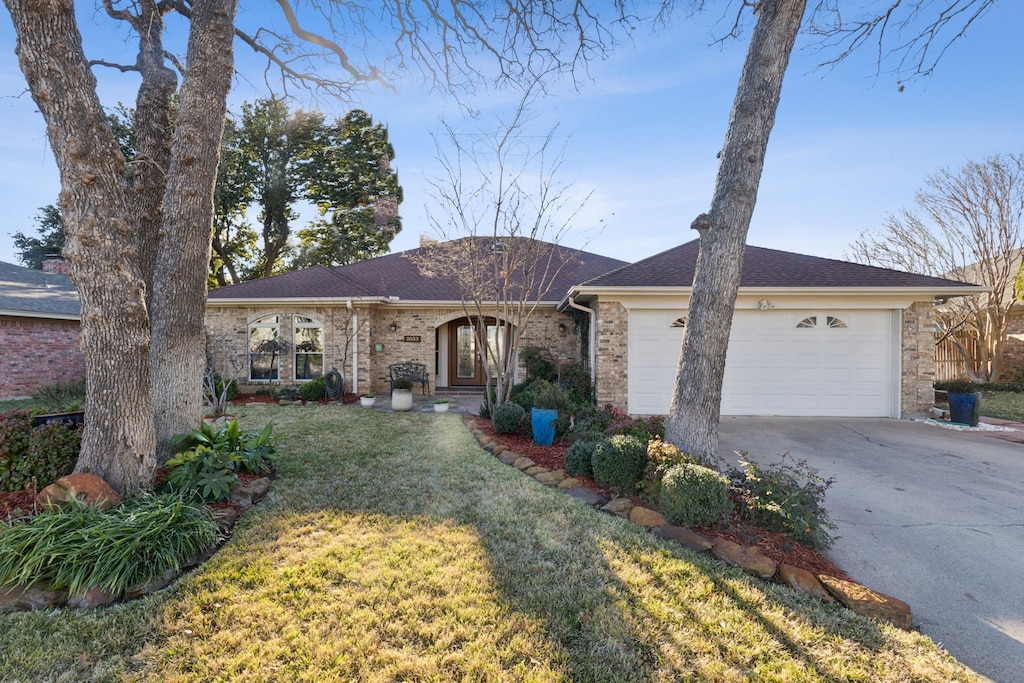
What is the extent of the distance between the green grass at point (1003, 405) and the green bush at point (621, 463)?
34.8 feet

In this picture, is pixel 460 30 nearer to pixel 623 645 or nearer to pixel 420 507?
pixel 420 507

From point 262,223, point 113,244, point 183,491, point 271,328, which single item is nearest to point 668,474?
point 183,491

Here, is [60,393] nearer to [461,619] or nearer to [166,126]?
[166,126]

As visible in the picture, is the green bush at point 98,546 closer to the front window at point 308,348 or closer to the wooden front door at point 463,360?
the front window at point 308,348

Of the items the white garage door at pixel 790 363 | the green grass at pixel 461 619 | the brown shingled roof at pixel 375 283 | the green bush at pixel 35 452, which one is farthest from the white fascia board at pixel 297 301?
the green grass at pixel 461 619

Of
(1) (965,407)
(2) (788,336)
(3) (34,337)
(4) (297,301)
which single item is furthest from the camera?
(4) (297,301)

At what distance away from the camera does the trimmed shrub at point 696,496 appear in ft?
11.3

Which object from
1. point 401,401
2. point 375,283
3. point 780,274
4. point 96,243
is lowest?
point 401,401

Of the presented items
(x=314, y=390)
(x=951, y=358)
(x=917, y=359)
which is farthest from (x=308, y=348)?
(x=951, y=358)

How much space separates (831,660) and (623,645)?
104 centimetres

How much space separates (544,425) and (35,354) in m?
13.4

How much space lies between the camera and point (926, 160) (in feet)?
40.8

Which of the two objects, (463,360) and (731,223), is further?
(463,360)

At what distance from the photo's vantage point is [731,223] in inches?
171
